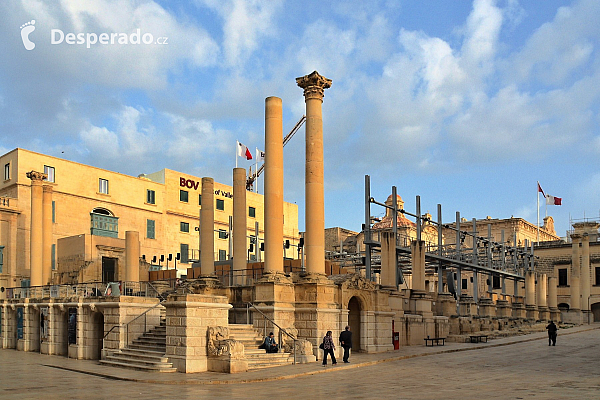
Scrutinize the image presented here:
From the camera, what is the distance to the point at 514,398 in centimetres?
1598

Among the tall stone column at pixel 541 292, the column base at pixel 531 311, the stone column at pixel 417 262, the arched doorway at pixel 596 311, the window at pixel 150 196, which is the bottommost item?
the arched doorway at pixel 596 311

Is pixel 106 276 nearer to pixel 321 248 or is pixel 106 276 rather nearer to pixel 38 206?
pixel 38 206

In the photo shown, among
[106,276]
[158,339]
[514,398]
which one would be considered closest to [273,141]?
[158,339]

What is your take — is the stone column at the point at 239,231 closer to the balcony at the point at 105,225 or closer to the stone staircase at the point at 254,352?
the stone staircase at the point at 254,352

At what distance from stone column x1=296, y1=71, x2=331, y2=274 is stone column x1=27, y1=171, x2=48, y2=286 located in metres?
22.5

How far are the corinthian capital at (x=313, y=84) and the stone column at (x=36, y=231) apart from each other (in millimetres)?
22337

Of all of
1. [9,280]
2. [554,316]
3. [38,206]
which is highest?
[38,206]

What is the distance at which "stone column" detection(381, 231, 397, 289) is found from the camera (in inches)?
1533

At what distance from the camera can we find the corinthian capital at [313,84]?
96.8ft

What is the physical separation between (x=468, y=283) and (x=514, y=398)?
81.4 m

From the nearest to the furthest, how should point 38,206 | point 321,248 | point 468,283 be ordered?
point 321,248 < point 38,206 < point 468,283

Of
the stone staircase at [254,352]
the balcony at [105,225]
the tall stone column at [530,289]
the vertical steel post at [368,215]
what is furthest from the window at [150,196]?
the stone staircase at [254,352]

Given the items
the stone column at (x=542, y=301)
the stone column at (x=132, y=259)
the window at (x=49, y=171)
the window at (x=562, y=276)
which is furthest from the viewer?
the window at (x=562, y=276)

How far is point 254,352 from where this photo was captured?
24484 millimetres
